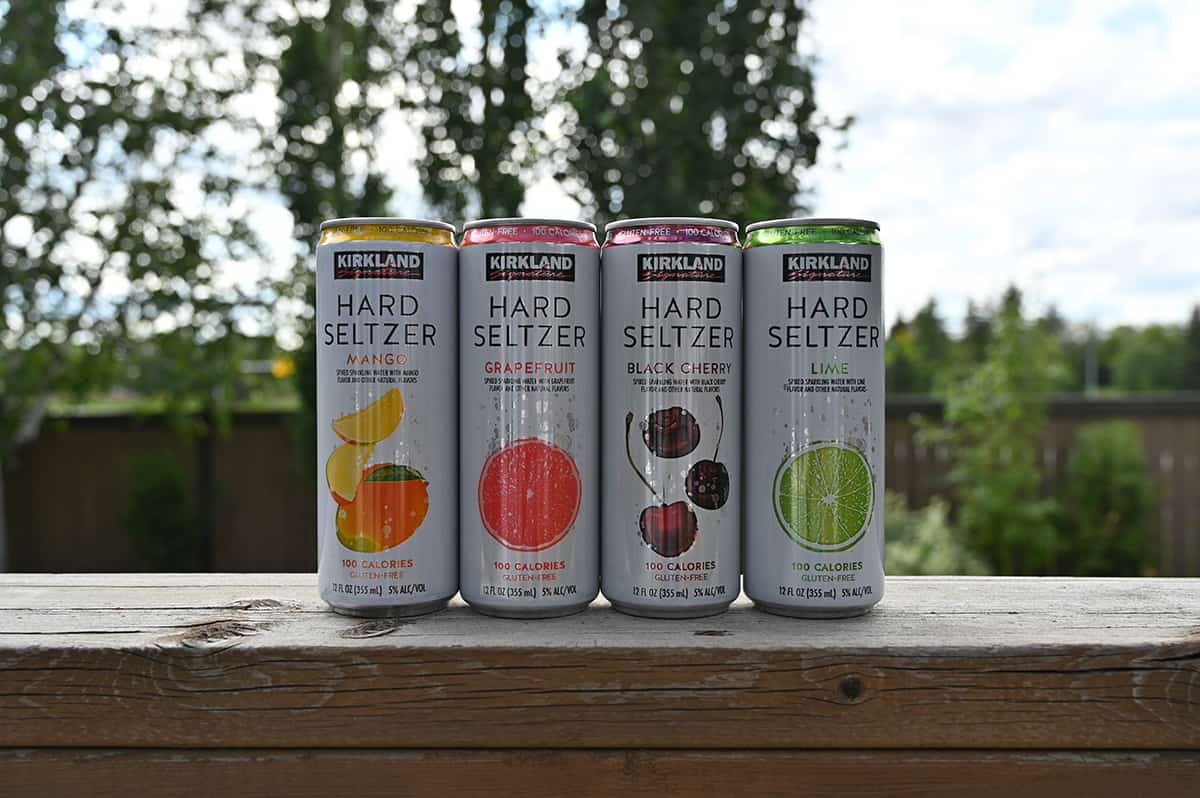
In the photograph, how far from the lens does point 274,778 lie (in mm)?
1020

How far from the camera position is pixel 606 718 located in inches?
40.0

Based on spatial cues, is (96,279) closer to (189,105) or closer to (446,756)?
(189,105)

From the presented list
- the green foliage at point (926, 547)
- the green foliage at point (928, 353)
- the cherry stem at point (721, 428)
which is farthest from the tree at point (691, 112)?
the green foliage at point (928, 353)

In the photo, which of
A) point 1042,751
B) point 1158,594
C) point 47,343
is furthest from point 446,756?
point 47,343

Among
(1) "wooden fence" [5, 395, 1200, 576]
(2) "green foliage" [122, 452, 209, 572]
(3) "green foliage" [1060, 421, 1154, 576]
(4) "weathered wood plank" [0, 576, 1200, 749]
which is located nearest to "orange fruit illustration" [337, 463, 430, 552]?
(4) "weathered wood plank" [0, 576, 1200, 749]

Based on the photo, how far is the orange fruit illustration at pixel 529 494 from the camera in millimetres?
1103

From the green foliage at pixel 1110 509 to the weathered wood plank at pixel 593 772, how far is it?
549cm

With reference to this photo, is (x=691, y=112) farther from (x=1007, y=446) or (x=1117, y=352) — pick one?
(x=1117, y=352)

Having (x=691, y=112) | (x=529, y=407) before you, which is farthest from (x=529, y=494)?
(x=691, y=112)

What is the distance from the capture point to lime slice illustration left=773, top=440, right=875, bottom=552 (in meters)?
1.10

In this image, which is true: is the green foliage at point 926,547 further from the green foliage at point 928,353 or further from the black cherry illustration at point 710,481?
the green foliage at point 928,353
